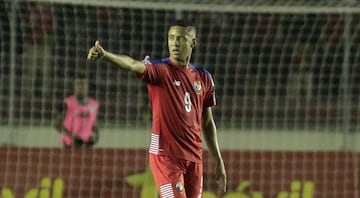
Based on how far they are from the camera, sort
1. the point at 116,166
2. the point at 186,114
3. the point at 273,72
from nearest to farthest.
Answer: the point at 186,114 → the point at 116,166 → the point at 273,72

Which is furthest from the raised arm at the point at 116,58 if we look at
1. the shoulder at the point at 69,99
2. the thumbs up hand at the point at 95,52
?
the shoulder at the point at 69,99

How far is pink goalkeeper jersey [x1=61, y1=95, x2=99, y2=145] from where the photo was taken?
8742mm

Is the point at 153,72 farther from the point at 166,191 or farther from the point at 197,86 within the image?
the point at 166,191

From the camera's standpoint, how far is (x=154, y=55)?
28.9 feet

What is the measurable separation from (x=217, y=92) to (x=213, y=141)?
2.99 m

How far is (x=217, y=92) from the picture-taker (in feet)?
29.8

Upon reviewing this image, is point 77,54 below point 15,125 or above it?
above

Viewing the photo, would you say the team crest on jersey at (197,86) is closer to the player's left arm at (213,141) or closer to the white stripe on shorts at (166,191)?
the player's left arm at (213,141)

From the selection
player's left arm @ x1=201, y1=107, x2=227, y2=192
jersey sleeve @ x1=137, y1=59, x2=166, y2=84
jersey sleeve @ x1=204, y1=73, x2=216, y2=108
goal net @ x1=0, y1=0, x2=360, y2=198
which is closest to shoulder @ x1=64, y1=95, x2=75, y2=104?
goal net @ x1=0, y1=0, x2=360, y2=198

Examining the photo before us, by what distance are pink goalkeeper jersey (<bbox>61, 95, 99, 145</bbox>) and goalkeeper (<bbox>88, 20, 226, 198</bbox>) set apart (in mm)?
3164

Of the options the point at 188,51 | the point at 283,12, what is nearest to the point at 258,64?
the point at 283,12

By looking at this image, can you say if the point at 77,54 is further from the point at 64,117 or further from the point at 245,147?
the point at 245,147

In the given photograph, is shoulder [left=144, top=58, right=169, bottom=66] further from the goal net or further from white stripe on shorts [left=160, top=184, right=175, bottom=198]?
the goal net

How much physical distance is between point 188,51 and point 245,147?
3.27 m
